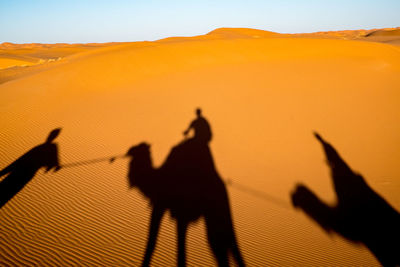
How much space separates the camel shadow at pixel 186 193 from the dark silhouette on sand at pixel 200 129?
0.33 meters

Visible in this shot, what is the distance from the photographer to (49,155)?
6.00 meters

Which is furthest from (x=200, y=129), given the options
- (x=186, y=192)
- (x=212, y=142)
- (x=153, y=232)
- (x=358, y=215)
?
(x=358, y=215)

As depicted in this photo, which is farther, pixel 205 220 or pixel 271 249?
pixel 205 220

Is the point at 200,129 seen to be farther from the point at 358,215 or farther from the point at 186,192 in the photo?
the point at 358,215

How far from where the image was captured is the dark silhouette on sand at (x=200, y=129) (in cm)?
683

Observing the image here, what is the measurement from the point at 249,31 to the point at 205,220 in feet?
238

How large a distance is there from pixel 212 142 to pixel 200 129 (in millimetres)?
951

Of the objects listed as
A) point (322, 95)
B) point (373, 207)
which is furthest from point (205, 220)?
point (322, 95)

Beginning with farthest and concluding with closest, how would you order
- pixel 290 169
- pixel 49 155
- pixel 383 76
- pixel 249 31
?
1. pixel 249 31
2. pixel 383 76
3. pixel 49 155
4. pixel 290 169

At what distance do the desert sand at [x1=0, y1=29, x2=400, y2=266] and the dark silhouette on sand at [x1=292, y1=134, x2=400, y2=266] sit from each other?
171 millimetres

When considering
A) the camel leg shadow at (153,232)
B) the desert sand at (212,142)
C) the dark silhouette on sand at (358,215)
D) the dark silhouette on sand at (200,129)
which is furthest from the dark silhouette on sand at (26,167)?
the dark silhouette on sand at (358,215)

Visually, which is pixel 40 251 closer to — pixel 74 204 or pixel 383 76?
pixel 74 204

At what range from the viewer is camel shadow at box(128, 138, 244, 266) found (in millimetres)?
3537

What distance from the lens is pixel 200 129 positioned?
24.3 feet
